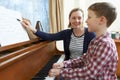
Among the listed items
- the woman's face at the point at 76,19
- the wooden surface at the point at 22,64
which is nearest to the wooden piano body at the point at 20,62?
the wooden surface at the point at 22,64

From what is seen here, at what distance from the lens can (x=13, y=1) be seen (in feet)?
8.39

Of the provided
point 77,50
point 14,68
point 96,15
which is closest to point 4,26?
point 14,68

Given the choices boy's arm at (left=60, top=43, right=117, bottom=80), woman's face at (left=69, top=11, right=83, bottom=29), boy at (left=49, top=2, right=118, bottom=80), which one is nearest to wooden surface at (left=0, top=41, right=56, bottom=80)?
boy at (left=49, top=2, right=118, bottom=80)

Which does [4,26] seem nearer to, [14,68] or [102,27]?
[14,68]

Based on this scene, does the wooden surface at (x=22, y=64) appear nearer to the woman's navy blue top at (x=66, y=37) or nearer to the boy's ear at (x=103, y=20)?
the woman's navy blue top at (x=66, y=37)

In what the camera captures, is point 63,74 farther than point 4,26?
No

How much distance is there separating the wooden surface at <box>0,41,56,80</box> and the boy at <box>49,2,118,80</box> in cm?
21

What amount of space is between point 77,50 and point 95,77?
3.23 ft

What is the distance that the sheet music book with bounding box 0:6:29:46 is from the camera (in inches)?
50.0

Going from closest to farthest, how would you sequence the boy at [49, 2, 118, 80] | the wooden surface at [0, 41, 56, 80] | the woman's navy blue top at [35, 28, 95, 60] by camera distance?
the wooden surface at [0, 41, 56, 80] → the boy at [49, 2, 118, 80] → the woman's navy blue top at [35, 28, 95, 60]

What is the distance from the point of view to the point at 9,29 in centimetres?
138

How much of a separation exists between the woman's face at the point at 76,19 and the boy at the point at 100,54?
92 centimetres

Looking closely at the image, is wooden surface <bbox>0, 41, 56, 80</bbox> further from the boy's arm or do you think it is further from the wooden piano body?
the boy's arm

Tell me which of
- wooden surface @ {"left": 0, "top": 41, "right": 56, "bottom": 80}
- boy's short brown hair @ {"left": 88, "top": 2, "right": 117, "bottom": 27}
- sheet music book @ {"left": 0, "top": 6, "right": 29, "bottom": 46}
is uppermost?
boy's short brown hair @ {"left": 88, "top": 2, "right": 117, "bottom": 27}
